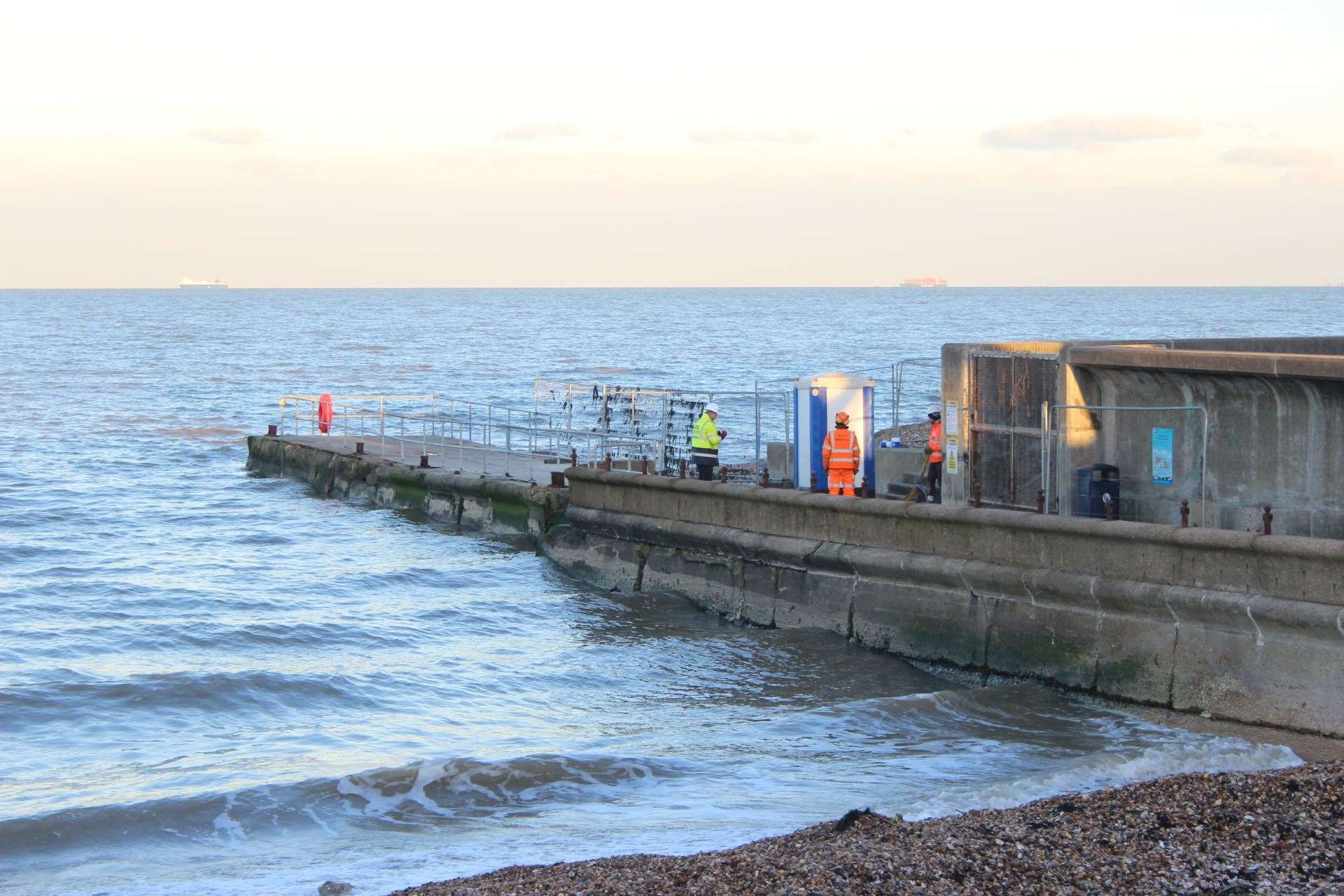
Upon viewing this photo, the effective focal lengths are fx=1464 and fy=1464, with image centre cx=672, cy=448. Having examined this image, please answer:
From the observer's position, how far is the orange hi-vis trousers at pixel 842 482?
17.7 meters

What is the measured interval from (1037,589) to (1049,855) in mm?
5472

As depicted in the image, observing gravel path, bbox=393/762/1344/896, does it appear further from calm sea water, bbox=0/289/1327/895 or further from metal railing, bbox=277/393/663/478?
metal railing, bbox=277/393/663/478

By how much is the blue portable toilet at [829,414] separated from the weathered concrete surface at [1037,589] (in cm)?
88

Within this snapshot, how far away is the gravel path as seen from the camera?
360 inches

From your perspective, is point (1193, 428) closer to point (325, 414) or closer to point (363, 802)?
point (363, 802)

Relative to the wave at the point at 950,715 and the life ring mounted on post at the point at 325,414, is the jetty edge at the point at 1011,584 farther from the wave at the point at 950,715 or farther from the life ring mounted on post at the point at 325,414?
the life ring mounted on post at the point at 325,414

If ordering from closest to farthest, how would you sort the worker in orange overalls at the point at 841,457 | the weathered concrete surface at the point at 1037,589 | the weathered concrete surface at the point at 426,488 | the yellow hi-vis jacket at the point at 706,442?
the weathered concrete surface at the point at 1037,589
the worker in orange overalls at the point at 841,457
the yellow hi-vis jacket at the point at 706,442
the weathered concrete surface at the point at 426,488

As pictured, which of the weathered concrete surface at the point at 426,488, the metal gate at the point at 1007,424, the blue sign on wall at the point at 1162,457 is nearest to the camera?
the blue sign on wall at the point at 1162,457

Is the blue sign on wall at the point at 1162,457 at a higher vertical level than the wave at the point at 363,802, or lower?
higher

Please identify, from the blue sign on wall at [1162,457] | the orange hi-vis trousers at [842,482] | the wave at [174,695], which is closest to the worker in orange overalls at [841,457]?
the orange hi-vis trousers at [842,482]

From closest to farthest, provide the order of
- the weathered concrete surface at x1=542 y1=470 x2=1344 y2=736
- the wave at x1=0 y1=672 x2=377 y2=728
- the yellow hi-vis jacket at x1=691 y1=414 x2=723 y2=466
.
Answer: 1. the weathered concrete surface at x1=542 y1=470 x2=1344 y2=736
2. the wave at x1=0 y1=672 x2=377 y2=728
3. the yellow hi-vis jacket at x1=691 y1=414 x2=723 y2=466

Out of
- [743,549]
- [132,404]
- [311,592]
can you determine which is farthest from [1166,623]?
[132,404]

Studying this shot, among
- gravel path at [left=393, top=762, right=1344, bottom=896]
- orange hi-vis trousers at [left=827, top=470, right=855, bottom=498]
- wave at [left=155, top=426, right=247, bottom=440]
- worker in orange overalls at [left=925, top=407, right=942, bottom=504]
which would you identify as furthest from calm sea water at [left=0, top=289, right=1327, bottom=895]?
wave at [left=155, top=426, right=247, bottom=440]

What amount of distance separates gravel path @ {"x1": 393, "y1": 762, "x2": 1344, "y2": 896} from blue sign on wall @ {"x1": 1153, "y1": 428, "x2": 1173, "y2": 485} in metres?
4.44
